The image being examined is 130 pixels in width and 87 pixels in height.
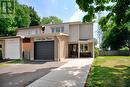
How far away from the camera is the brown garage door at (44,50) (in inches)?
1025

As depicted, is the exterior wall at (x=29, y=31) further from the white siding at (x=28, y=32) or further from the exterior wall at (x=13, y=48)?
the exterior wall at (x=13, y=48)

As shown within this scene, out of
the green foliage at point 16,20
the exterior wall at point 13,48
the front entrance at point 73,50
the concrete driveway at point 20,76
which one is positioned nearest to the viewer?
the concrete driveway at point 20,76

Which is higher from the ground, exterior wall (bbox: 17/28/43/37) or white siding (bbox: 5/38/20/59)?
exterior wall (bbox: 17/28/43/37)

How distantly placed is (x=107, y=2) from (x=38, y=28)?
22.0m

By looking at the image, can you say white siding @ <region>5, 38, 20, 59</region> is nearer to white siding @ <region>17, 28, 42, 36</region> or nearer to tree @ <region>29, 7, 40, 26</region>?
white siding @ <region>17, 28, 42, 36</region>

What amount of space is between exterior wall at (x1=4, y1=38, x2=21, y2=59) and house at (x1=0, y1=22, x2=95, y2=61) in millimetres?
368

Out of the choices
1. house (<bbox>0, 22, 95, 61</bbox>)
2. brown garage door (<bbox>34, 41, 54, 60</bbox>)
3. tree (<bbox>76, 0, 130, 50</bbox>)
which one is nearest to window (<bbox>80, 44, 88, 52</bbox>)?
house (<bbox>0, 22, 95, 61</bbox>)

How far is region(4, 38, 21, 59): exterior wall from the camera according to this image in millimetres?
27906

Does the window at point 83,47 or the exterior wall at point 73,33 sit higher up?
the exterior wall at point 73,33

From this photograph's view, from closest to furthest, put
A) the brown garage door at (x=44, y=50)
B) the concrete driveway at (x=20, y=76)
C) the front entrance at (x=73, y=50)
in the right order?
the concrete driveway at (x=20, y=76) < the brown garage door at (x=44, y=50) < the front entrance at (x=73, y=50)

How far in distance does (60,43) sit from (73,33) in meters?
4.88

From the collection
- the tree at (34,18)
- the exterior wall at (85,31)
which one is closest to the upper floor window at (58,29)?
the exterior wall at (85,31)

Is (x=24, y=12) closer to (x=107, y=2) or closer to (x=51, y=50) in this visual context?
(x=51, y=50)

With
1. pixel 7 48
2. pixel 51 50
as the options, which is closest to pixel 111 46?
pixel 51 50
